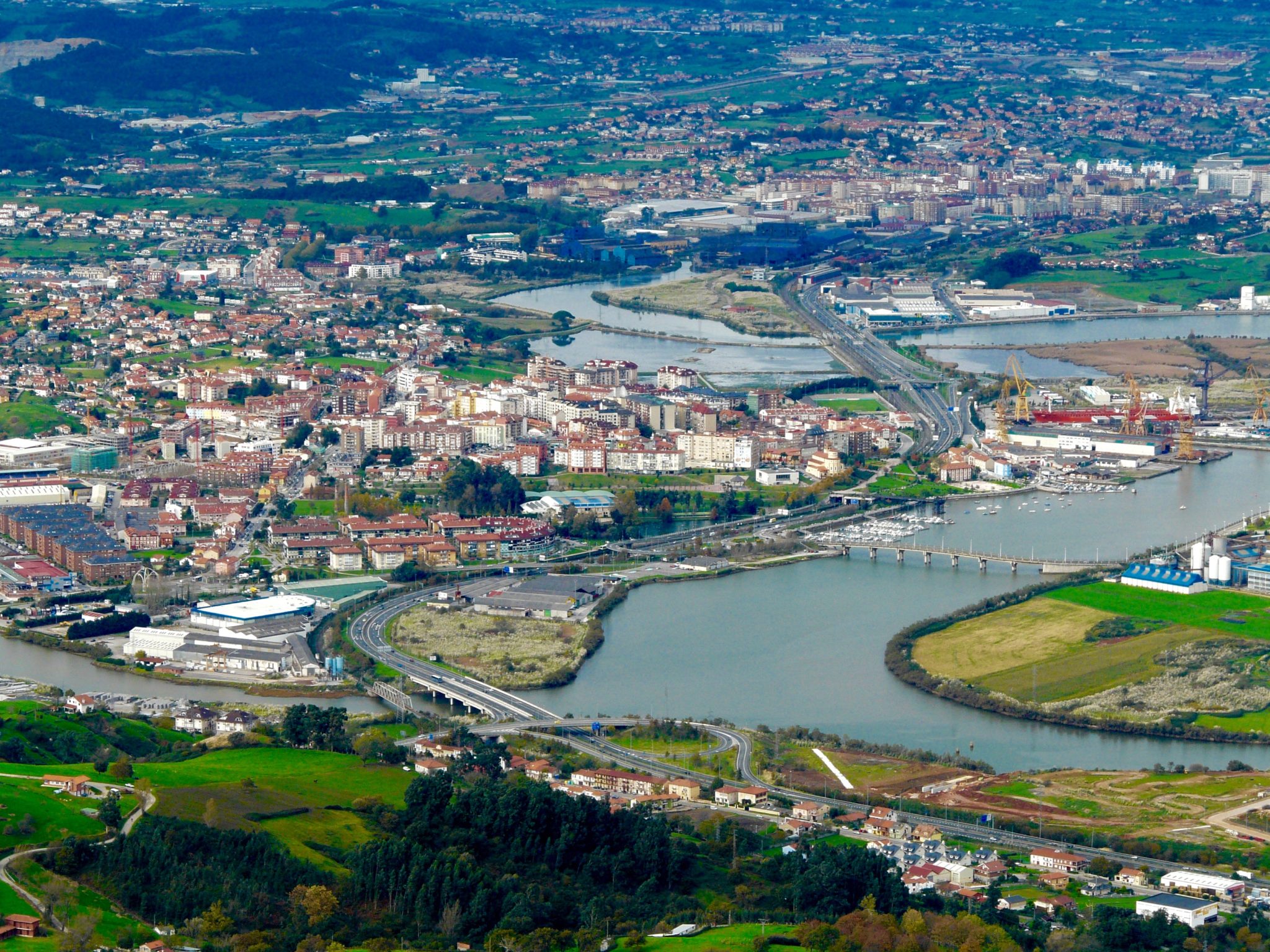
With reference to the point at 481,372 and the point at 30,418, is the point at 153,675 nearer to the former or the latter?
the point at 30,418

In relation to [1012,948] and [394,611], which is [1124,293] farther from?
[1012,948]

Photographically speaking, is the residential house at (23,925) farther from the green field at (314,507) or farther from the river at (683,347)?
the river at (683,347)

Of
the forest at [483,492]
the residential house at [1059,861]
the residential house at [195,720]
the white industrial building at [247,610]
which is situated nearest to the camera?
the residential house at [1059,861]

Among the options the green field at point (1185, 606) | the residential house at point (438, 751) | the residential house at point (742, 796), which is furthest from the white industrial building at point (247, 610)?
the green field at point (1185, 606)

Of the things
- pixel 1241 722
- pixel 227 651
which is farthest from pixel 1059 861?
pixel 227 651

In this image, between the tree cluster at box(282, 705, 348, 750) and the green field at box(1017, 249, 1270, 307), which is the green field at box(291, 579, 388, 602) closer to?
the tree cluster at box(282, 705, 348, 750)

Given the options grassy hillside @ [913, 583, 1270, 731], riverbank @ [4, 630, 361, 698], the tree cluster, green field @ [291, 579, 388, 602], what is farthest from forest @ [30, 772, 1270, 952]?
green field @ [291, 579, 388, 602]
